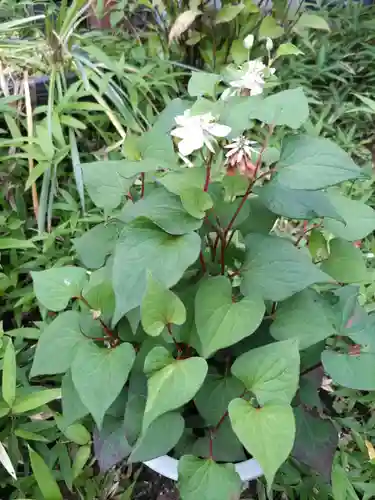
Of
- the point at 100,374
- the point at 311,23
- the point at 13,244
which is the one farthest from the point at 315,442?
the point at 311,23

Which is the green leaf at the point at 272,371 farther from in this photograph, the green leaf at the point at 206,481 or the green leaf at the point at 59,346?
the green leaf at the point at 59,346

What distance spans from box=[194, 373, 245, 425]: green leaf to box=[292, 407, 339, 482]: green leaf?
0.37 feet

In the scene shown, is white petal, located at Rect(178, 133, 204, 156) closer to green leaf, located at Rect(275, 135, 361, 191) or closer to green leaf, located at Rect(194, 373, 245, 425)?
green leaf, located at Rect(275, 135, 361, 191)

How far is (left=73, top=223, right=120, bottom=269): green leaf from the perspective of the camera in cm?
81

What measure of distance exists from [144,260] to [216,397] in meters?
0.26

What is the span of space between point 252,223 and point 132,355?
0.85 ft

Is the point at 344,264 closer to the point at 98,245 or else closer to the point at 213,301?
the point at 213,301

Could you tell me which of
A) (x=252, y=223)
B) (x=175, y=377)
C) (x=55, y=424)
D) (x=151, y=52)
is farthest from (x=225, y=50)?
(x=175, y=377)

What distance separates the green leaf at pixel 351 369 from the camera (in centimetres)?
68

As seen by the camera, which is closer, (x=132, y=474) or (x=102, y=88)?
(x=132, y=474)

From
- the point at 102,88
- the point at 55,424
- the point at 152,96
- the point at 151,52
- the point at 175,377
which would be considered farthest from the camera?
the point at 151,52

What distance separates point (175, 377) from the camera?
0.63 metres

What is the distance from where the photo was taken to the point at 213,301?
26.8 inches

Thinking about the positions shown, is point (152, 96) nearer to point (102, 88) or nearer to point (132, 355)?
point (102, 88)
